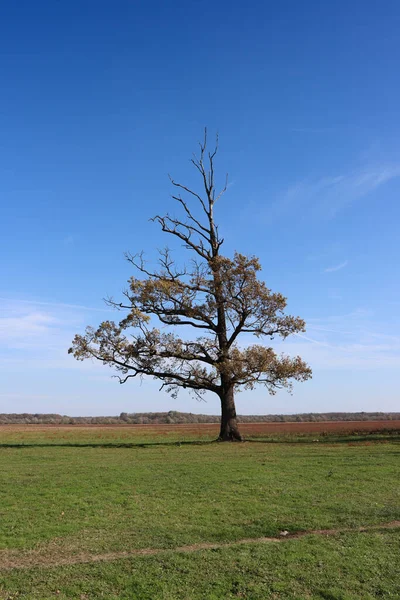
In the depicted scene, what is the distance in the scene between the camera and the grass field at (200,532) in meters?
8.46

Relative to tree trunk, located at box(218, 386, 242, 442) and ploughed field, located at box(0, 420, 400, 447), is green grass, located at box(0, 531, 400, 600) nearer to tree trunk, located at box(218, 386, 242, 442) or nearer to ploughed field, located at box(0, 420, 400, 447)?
tree trunk, located at box(218, 386, 242, 442)

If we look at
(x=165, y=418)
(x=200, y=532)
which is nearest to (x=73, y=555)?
(x=200, y=532)

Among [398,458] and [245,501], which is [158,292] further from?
[245,501]

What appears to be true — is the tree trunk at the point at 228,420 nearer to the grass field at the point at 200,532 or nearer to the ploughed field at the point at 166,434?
the ploughed field at the point at 166,434

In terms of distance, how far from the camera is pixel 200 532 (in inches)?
451

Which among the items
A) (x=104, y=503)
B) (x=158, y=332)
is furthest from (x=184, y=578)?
(x=158, y=332)

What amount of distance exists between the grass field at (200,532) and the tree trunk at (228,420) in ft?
53.3

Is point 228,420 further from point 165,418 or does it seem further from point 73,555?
point 165,418

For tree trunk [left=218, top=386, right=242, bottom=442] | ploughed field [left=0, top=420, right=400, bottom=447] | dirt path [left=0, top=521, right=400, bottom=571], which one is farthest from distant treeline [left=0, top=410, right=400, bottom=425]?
dirt path [left=0, top=521, right=400, bottom=571]

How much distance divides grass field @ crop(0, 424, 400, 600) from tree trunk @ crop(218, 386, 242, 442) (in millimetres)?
16250

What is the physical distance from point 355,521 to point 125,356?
26643 millimetres

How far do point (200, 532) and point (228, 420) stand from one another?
2663cm

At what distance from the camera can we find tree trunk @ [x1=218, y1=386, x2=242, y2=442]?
124 ft

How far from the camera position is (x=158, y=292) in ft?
122
